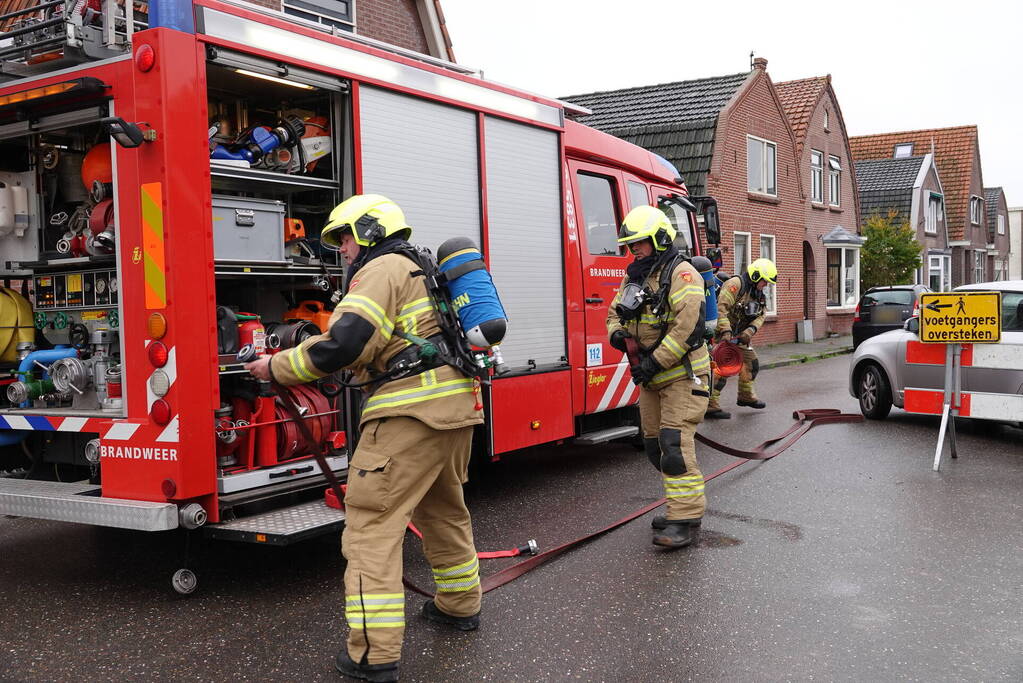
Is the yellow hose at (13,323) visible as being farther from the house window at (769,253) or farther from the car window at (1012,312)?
the house window at (769,253)

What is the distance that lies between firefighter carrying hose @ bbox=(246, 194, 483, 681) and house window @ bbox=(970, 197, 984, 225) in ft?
144

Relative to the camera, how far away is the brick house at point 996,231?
49844mm

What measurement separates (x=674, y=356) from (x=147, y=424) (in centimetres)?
292

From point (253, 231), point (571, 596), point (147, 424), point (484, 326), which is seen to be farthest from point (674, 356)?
point (147, 424)

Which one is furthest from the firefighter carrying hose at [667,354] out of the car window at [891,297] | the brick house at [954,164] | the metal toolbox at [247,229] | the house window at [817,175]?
the brick house at [954,164]

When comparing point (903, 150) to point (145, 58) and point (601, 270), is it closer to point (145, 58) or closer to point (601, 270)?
point (601, 270)

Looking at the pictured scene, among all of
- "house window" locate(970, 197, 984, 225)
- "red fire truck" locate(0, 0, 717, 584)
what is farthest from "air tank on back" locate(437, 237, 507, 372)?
"house window" locate(970, 197, 984, 225)

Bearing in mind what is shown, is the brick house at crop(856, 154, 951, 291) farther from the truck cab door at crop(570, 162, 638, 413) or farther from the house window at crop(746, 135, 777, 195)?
the truck cab door at crop(570, 162, 638, 413)

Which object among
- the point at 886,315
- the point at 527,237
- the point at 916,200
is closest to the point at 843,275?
the point at 886,315

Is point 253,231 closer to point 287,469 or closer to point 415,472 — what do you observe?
point 287,469

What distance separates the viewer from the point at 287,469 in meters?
5.07

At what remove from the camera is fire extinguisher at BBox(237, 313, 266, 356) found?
16.2 feet

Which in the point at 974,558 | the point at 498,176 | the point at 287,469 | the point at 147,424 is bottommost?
the point at 974,558

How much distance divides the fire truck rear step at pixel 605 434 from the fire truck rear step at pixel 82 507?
3731 millimetres
